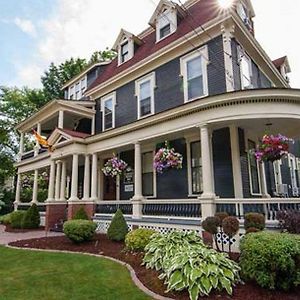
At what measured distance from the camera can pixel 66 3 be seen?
19.9 ft

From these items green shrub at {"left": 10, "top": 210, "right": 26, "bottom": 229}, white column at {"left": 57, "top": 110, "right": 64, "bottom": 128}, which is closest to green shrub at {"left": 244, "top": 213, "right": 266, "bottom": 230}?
white column at {"left": 57, "top": 110, "right": 64, "bottom": 128}

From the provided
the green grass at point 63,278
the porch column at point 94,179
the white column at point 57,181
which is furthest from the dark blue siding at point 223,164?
the white column at point 57,181

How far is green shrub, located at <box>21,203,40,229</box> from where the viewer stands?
1511cm

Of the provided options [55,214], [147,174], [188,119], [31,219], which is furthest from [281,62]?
[31,219]

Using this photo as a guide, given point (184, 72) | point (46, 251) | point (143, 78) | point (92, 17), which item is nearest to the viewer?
point (92, 17)

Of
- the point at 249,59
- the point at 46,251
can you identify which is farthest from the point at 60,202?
the point at 249,59

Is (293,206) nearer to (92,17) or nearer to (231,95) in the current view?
(231,95)

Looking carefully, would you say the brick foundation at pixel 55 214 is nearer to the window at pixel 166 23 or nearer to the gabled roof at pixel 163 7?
the window at pixel 166 23

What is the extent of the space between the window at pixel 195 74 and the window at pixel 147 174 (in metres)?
3.63

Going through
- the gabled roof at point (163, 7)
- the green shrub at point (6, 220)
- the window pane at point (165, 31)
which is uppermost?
the gabled roof at point (163, 7)

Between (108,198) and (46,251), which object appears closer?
(46,251)

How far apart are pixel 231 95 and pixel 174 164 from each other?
3063mm

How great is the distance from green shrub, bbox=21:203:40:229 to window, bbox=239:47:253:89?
1242cm

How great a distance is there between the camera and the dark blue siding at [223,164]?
33.0ft
